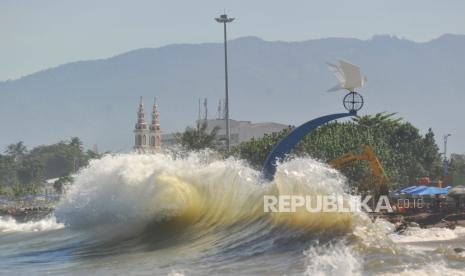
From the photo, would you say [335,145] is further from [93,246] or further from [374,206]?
[93,246]

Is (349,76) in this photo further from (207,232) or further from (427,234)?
(207,232)

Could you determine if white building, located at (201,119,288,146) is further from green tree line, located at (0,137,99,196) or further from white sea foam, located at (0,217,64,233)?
white sea foam, located at (0,217,64,233)

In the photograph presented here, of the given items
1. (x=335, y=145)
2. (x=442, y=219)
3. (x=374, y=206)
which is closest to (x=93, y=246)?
(x=442, y=219)

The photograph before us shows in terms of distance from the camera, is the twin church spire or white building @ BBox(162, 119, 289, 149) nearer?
the twin church spire

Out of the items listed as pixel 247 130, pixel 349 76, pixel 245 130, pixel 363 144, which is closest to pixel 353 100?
pixel 349 76

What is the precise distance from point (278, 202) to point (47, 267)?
6.24m

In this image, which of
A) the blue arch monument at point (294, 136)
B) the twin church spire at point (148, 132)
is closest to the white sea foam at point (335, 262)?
the blue arch monument at point (294, 136)

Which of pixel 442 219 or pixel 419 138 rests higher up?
pixel 419 138

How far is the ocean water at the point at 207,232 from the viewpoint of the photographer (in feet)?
63.5

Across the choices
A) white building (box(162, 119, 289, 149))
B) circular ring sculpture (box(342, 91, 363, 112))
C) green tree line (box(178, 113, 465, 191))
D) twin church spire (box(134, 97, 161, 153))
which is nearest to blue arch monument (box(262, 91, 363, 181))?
circular ring sculpture (box(342, 91, 363, 112))

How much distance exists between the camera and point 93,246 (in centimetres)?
2670

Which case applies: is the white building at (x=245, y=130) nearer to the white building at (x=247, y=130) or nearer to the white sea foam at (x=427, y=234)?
the white building at (x=247, y=130)

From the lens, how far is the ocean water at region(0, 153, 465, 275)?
19.4 metres

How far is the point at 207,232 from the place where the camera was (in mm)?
26031
